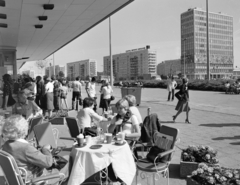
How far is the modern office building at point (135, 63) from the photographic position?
17400 cm

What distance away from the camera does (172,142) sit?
350 cm

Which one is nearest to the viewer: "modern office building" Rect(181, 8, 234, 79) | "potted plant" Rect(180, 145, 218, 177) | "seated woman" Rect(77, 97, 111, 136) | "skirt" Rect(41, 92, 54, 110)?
"potted plant" Rect(180, 145, 218, 177)

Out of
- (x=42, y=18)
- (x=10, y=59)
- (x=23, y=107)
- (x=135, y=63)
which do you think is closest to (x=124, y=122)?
(x=23, y=107)

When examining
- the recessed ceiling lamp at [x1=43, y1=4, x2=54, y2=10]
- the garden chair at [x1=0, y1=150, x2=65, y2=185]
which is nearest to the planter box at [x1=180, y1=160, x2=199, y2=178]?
the garden chair at [x1=0, y1=150, x2=65, y2=185]

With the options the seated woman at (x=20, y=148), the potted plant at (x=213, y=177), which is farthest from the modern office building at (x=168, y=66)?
the seated woman at (x=20, y=148)

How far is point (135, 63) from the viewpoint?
591ft

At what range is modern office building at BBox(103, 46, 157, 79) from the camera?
Result: 17400 centimetres

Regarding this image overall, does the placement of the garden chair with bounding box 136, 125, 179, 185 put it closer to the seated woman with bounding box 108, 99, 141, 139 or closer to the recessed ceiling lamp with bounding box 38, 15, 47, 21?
the seated woman with bounding box 108, 99, 141, 139

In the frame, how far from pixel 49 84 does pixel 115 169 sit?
7.27m

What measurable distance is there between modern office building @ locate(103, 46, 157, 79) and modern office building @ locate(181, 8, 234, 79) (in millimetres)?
46346

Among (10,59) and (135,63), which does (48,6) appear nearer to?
(10,59)

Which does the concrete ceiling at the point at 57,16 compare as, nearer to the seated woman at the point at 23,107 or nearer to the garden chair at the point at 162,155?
the seated woman at the point at 23,107

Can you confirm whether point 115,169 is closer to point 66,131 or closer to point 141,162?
point 141,162

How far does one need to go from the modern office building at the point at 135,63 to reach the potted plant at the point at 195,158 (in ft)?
538
